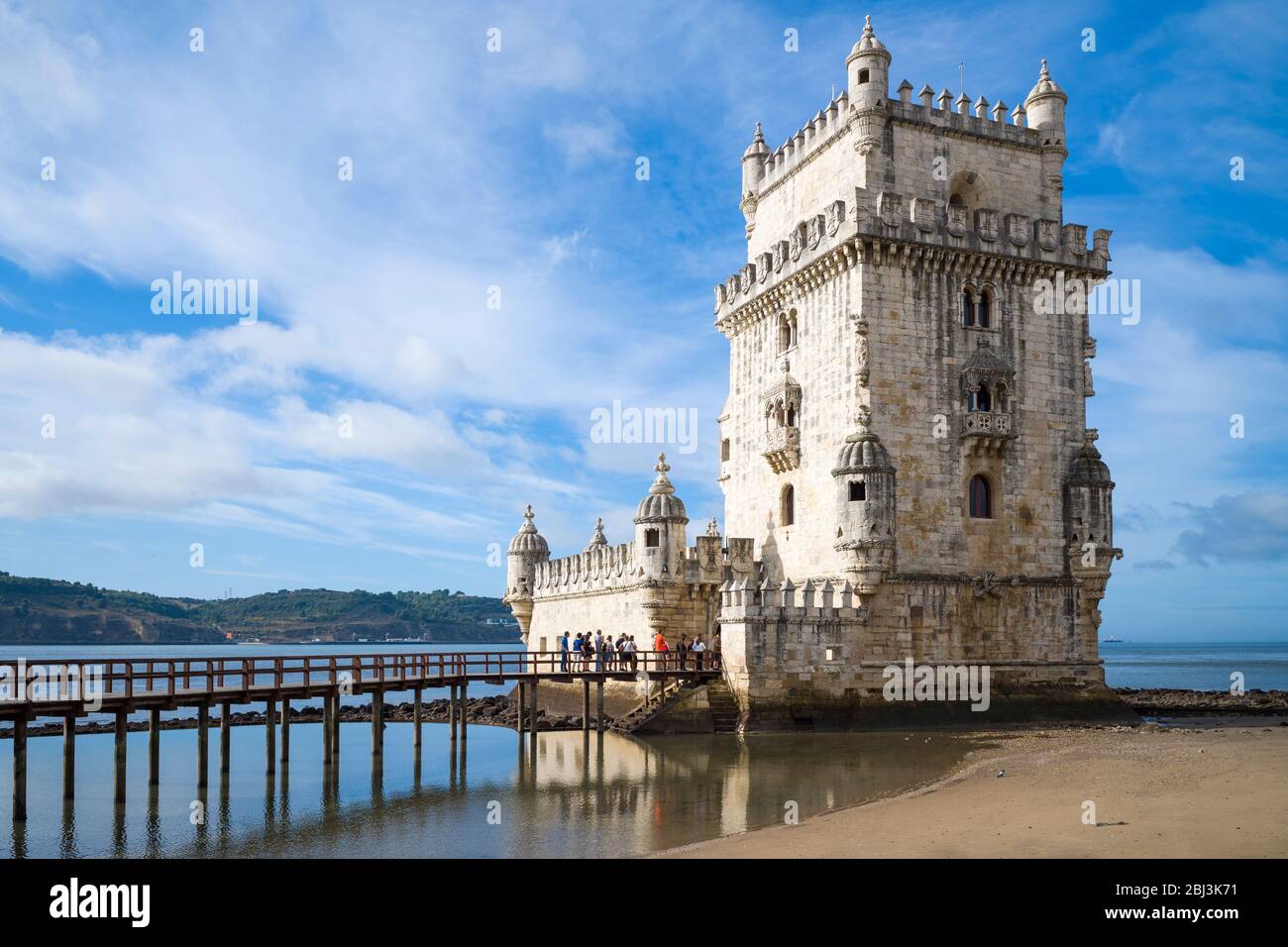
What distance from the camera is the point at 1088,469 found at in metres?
33.6

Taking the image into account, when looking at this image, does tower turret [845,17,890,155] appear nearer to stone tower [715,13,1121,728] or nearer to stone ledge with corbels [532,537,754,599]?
stone tower [715,13,1121,728]

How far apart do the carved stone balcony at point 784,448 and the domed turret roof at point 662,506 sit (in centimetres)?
305

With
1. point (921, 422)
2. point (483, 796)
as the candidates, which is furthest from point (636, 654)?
point (483, 796)

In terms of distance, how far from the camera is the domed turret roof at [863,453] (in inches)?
1217

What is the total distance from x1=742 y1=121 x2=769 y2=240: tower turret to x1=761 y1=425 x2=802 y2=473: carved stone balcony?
8.45 meters

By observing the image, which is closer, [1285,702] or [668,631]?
[668,631]

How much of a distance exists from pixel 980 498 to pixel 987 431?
1980 mm

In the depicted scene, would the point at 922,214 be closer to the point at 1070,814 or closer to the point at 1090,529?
the point at 1090,529

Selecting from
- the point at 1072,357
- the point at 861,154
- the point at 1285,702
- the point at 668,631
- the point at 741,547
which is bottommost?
the point at 1285,702

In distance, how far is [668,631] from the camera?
3528 cm
